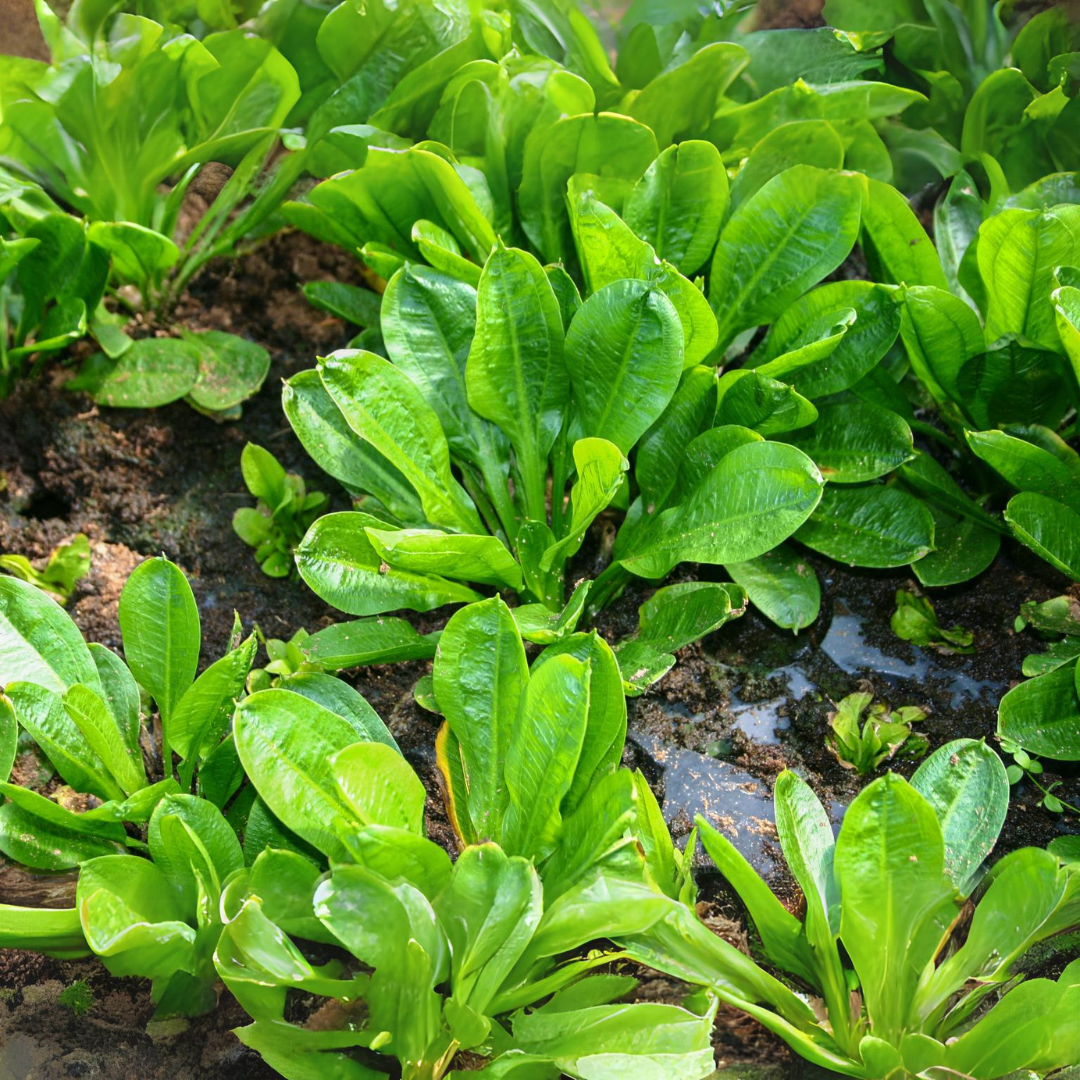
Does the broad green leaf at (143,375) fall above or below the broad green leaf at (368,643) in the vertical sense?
above

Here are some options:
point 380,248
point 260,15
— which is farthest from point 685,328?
point 260,15

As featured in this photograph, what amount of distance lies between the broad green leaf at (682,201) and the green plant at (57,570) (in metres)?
0.88

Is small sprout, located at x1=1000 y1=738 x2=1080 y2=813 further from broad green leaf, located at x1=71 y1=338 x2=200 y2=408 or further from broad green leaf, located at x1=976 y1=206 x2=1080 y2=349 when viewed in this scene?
broad green leaf, located at x1=71 y1=338 x2=200 y2=408

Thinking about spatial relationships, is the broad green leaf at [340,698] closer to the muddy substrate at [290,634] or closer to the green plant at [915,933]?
the muddy substrate at [290,634]

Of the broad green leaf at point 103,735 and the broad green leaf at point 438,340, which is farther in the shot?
the broad green leaf at point 438,340

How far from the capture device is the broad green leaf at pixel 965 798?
38.4 inches

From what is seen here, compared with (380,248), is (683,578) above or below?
below

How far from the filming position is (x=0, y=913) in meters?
0.91

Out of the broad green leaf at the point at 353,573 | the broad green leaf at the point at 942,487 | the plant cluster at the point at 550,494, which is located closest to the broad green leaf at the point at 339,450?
the plant cluster at the point at 550,494

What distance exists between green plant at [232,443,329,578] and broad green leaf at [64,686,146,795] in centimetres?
38

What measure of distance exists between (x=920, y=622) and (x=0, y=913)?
107 cm

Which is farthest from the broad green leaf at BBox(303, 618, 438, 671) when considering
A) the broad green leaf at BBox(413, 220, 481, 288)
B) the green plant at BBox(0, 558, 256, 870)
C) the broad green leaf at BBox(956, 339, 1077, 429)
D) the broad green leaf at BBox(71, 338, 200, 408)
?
the broad green leaf at BBox(956, 339, 1077, 429)

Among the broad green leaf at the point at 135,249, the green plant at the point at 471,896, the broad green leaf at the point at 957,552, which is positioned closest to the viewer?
the green plant at the point at 471,896

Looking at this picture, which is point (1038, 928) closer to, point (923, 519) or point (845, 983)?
point (845, 983)
